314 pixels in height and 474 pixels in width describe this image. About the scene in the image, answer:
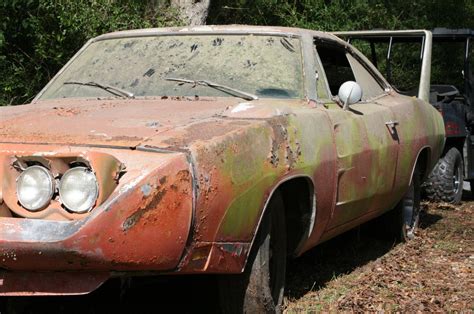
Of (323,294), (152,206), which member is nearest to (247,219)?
(152,206)

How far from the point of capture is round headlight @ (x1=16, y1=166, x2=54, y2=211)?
328cm

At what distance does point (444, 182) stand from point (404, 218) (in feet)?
9.29

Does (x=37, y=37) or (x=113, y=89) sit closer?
(x=113, y=89)

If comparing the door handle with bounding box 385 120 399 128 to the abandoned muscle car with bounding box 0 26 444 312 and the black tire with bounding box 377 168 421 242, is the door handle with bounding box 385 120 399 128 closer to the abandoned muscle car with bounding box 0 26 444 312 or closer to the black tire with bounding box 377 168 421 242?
the abandoned muscle car with bounding box 0 26 444 312

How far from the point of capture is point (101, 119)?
13.0 feet

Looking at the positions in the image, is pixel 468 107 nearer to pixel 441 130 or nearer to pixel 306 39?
pixel 441 130

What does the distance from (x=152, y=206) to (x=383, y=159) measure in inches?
98.9

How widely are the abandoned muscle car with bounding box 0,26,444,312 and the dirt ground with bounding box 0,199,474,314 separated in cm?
38

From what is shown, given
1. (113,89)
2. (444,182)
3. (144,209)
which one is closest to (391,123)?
(113,89)

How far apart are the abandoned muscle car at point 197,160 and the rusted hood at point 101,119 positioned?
0.01 meters

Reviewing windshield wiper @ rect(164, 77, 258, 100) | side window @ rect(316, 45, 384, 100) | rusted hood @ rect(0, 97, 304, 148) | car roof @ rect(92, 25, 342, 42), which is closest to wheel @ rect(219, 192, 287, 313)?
rusted hood @ rect(0, 97, 304, 148)

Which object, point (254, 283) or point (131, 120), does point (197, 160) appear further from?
point (254, 283)

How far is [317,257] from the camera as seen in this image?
6.04 m

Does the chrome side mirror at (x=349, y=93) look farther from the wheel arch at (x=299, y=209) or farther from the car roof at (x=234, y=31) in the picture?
the wheel arch at (x=299, y=209)
